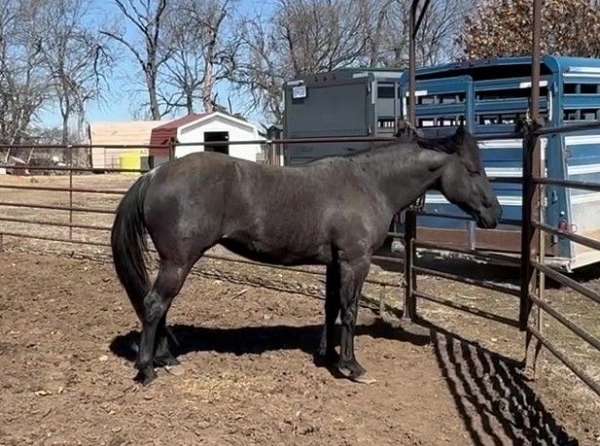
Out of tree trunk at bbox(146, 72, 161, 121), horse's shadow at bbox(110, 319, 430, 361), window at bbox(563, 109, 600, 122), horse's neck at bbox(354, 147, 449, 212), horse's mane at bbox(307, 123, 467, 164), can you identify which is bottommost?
horse's shadow at bbox(110, 319, 430, 361)

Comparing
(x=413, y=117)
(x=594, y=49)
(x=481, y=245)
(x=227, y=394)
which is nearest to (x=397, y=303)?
(x=481, y=245)

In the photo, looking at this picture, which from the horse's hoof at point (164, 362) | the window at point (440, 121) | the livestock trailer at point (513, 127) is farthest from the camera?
the window at point (440, 121)

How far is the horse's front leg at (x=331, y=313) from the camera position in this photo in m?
4.38

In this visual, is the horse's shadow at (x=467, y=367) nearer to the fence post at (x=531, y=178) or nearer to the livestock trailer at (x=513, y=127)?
the fence post at (x=531, y=178)

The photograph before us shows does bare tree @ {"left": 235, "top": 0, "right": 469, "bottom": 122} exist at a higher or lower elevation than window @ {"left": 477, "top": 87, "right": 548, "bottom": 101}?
higher

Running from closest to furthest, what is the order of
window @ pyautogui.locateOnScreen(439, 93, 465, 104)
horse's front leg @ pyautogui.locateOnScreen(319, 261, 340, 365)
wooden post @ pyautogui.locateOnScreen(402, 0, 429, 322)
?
1. horse's front leg @ pyautogui.locateOnScreen(319, 261, 340, 365)
2. wooden post @ pyautogui.locateOnScreen(402, 0, 429, 322)
3. window @ pyautogui.locateOnScreen(439, 93, 465, 104)

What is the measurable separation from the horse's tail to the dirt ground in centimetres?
54

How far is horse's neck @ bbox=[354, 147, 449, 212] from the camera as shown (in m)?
4.33

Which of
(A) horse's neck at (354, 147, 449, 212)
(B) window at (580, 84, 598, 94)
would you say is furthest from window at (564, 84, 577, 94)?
(A) horse's neck at (354, 147, 449, 212)

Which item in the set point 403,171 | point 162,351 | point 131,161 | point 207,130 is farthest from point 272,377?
point 131,161

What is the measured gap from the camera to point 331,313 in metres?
4.49

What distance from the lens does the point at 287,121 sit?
10992 mm

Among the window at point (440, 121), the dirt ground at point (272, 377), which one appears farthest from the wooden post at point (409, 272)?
the window at point (440, 121)

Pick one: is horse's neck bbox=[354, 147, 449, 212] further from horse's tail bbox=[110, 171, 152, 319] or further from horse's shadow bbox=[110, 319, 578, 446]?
horse's tail bbox=[110, 171, 152, 319]
